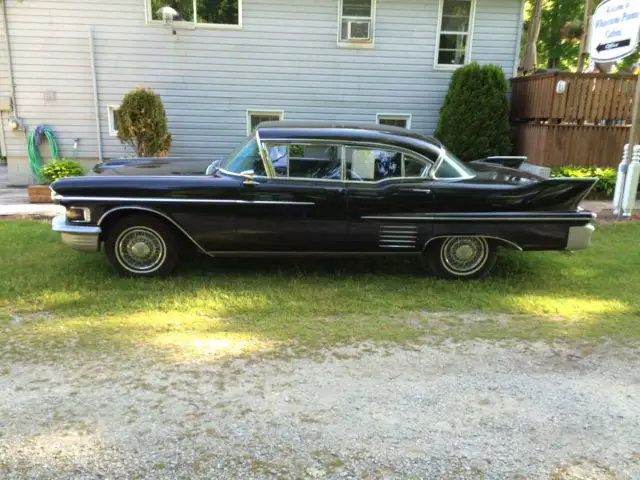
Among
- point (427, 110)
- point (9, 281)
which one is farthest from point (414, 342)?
point (427, 110)

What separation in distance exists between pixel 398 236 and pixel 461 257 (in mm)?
715

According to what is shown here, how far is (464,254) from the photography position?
5203mm

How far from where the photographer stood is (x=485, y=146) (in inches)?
421

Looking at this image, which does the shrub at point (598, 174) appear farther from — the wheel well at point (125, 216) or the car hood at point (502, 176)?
the wheel well at point (125, 216)

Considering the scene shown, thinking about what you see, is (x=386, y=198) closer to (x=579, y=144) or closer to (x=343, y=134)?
(x=343, y=134)

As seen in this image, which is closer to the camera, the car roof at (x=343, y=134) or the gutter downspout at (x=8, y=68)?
the car roof at (x=343, y=134)

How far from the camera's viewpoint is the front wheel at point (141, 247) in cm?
496

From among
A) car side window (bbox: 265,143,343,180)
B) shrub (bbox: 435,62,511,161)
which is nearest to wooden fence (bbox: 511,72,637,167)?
shrub (bbox: 435,62,511,161)

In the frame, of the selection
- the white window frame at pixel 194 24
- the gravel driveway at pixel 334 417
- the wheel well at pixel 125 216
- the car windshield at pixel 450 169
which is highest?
the white window frame at pixel 194 24

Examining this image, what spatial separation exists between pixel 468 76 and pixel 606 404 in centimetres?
872

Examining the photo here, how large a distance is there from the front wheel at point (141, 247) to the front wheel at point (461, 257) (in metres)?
2.56

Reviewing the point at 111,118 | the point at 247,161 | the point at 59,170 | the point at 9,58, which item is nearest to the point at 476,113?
the point at 247,161

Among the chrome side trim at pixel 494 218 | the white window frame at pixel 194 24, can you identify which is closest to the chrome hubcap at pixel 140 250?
the chrome side trim at pixel 494 218

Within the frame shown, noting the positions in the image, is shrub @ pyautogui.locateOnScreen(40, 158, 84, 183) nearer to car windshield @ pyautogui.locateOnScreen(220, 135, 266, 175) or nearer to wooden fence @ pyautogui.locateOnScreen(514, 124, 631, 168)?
car windshield @ pyautogui.locateOnScreen(220, 135, 266, 175)
